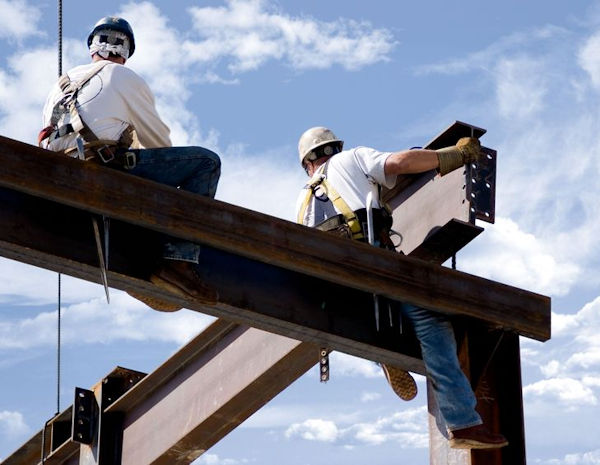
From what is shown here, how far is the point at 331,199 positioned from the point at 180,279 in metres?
1.74

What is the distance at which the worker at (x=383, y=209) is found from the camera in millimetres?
9625

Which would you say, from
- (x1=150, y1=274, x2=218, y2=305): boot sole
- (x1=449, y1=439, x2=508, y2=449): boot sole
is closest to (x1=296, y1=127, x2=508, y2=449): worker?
(x1=449, y1=439, x2=508, y2=449): boot sole

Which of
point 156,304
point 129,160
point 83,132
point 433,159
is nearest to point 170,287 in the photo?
point 156,304

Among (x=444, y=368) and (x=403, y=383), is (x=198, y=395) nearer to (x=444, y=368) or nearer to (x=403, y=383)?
(x=403, y=383)

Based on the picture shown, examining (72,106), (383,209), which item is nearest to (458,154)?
(383,209)

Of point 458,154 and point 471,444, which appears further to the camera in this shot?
point 458,154

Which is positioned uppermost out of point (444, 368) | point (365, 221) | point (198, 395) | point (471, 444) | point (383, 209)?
point (383, 209)

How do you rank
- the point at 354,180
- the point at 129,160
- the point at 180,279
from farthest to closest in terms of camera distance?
the point at 354,180 < the point at 129,160 < the point at 180,279

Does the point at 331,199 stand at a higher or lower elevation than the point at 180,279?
higher

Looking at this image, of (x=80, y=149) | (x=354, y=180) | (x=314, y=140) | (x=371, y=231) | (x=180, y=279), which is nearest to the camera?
(x=180, y=279)

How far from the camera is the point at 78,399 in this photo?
1234 centimetres

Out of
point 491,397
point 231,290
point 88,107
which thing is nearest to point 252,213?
point 231,290

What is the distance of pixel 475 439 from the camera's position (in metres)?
9.43

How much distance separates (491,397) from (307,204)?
1.82 metres
